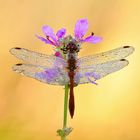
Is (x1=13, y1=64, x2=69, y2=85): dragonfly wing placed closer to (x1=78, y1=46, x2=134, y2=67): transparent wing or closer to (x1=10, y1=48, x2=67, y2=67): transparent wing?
(x1=10, y1=48, x2=67, y2=67): transparent wing

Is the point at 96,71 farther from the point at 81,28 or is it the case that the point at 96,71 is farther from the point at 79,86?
the point at 79,86

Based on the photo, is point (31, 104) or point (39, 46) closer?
point (31, 104)

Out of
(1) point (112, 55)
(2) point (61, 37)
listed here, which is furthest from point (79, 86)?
(2) point (61, 37)

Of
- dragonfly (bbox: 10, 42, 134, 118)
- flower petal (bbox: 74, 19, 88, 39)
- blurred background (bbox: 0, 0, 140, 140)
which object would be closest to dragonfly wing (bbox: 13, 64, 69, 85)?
dragonfly (bbox: 10, 42, 134, 118)

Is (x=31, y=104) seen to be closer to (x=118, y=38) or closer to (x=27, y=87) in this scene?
(x=27, y=87)
